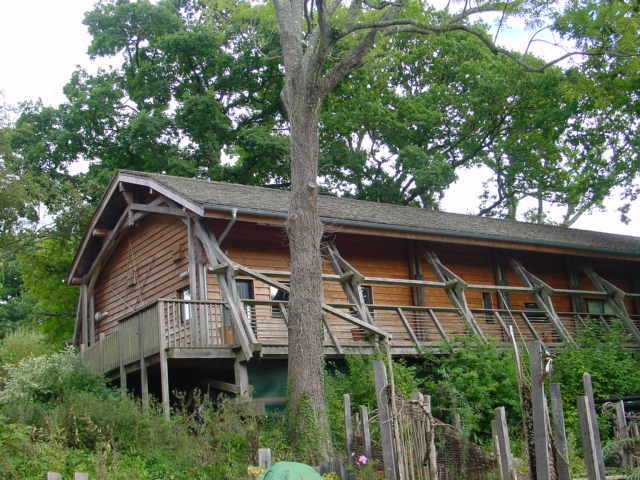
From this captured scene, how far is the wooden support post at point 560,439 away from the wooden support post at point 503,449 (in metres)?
1.05

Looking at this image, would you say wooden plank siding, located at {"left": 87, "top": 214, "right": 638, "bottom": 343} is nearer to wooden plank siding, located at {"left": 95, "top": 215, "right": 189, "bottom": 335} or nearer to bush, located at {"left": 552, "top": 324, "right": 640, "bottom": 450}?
wooden plank siding, located at {"left": 95, "top": 215, "right": 189, "bottom": 335}

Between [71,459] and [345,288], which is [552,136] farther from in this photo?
[71,459]

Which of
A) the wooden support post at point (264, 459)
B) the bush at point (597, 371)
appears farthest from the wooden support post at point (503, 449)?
the bush at point (597, 371)

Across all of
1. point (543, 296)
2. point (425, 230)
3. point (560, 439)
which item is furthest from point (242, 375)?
point (543, 296)

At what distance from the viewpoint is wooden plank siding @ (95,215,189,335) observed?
20641 millimetres

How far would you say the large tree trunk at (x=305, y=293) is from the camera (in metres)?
13.6

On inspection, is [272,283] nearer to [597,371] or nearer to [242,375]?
[242,375]

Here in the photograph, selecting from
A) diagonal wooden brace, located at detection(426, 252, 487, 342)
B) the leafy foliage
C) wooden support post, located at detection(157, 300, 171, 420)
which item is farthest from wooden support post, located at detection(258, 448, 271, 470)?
diagonal wooden brace, located at detection(426, 252, 487, 342)

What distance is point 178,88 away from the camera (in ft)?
120

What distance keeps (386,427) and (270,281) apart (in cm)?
621

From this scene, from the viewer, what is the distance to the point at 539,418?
802 centimetres

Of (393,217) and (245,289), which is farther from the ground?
(393,217)

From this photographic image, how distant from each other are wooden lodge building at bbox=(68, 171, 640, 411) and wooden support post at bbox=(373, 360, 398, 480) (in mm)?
5633

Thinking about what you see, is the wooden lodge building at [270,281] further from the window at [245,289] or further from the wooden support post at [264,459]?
the wooden support post at [264,459]
